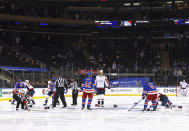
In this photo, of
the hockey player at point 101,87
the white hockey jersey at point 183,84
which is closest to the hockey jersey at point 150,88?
the hockey player at point 101,87

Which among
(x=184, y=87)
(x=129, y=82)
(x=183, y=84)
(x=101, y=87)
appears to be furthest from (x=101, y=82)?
(x=184, y=87)

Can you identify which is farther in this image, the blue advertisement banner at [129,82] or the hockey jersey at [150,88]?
the blue advertisement banner at [129,82]

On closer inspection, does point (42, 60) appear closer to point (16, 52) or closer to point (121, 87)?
point (16, 52)

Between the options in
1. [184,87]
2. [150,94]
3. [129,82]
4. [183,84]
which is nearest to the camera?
[150,94]

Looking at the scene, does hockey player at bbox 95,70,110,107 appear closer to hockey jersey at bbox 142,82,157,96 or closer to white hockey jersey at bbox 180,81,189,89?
hockey jersey at bbox 142,82,157,96

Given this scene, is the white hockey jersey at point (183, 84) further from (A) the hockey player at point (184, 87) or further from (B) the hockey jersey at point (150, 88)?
(B) the hockey jersey at point (150, 88)

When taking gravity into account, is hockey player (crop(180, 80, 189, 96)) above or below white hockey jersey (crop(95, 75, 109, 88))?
below

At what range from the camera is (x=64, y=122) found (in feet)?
30.3

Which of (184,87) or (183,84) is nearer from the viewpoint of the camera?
(183,84)

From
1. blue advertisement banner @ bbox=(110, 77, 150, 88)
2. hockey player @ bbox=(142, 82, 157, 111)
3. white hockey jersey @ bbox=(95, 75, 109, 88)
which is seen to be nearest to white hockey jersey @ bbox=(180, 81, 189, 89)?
blue advertisement banner @ bbox=(110, 77, 150, 88)

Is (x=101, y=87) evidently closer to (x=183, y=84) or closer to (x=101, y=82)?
(x=101, y=82)

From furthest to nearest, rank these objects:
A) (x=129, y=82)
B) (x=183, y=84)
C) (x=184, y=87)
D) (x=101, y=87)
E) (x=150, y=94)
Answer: (x=129, y=82) → (x=184, y=87) → (x=183, y=84) → (x=101, y=87) → (x=150, y=94)

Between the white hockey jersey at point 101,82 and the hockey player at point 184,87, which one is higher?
the white hockey jersey at point 101,82

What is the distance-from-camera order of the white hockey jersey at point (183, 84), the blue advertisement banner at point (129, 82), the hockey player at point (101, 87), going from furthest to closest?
the blue advertisement banner at point (129, 82) → the white hockey jersey at point (183, 84) → the hockey player at point (101, 87)
